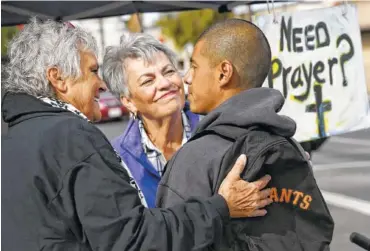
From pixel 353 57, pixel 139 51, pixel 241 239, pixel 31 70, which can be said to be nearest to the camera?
pixel 241 239

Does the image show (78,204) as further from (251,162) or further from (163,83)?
(163,83)

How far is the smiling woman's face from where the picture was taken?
3090mm

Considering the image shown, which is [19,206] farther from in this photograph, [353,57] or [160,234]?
[353,57]

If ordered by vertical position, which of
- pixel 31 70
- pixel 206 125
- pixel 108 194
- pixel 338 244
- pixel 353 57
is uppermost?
pixel 31 70

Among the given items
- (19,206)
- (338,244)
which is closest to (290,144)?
(19,206)

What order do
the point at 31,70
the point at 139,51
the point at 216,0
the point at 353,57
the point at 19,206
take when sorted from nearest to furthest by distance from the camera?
1. the point at 19,206
2. the point at 31,70
3. the point at 139,51
4. the point at 353,57
5. the point at 216,0

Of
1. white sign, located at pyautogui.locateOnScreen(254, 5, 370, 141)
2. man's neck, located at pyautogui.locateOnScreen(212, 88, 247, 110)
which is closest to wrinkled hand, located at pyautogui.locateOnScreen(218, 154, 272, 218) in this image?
man's neck, located at pyautogui.locateOnScreen(212, 88, 247, 110)

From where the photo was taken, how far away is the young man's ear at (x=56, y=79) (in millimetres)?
2111

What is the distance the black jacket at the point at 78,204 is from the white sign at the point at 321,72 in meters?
2.19

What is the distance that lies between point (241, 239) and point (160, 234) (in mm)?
230

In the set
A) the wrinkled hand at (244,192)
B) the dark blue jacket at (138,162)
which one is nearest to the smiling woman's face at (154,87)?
the dark blue jacket at (138,162)

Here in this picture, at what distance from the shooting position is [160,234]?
181 centimetres

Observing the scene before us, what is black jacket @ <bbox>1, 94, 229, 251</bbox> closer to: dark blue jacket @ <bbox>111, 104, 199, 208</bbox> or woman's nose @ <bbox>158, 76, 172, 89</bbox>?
dark blue jacket @ <bbox>111, 104, 199, 208</bbox>

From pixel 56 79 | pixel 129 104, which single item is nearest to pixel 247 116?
pixel 56 79
